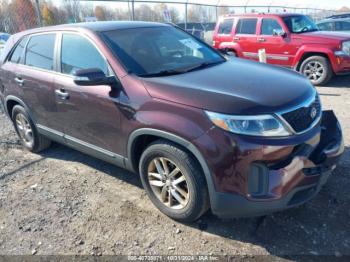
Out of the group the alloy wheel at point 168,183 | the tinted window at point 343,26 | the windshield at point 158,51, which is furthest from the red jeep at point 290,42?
the alloy wheel at point 168,183

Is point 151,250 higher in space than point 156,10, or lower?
lower

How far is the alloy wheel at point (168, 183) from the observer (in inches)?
123

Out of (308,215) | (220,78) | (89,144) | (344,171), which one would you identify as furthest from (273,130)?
(89,144)

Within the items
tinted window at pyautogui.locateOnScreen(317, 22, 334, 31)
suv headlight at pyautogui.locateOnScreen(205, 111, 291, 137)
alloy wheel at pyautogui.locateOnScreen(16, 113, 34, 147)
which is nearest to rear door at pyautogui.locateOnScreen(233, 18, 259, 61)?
tinted window at pyautogui.locateOnScreen(317, 22, 334, 31)

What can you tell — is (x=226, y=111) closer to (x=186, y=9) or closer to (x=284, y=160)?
(x=284, y=160)

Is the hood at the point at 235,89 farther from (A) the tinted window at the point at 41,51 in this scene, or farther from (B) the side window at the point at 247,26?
(B) the side window at the point at 247,26

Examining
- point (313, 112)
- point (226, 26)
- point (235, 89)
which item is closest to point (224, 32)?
point (226, 26)

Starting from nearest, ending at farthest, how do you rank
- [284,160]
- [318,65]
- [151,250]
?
[284,160] → [151,250] → [318,65]

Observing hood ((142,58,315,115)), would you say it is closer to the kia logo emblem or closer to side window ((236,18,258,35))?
the kia logo emblem

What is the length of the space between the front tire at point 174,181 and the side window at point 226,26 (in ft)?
24.5

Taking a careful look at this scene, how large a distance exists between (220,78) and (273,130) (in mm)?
802

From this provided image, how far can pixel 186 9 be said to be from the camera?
531 inches

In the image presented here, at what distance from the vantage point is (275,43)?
345 inches

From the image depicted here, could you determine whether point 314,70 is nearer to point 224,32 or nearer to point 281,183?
point 224,32
